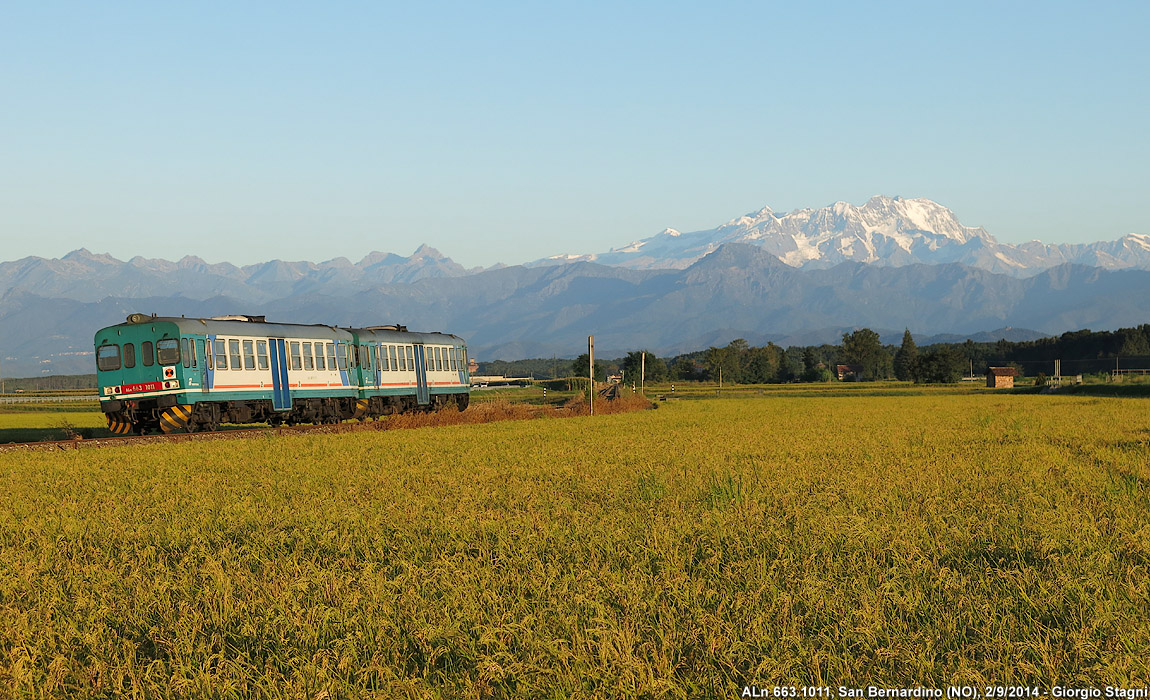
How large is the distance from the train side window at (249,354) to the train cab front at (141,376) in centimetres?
305

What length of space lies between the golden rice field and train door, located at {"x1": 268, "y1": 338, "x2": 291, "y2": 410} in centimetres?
1978

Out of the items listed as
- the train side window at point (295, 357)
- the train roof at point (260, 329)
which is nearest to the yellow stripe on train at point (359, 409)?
the train roof at point (260, 329)

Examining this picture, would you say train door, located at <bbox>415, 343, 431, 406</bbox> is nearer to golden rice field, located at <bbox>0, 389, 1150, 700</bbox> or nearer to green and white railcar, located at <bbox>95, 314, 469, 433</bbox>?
green and white railcar, located at <bbox>95, 314, 469, 433</bbox>

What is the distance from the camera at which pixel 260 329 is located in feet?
118

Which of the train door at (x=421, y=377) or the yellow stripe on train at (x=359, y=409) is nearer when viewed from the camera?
the yellow stripe on train at (x=359, y=409)

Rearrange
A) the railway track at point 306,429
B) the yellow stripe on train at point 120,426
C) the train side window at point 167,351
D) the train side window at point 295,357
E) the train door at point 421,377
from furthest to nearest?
the train door at point 421,377, the train side window at point 295,357, the yellow stripe on train at point 120,426, the train side window at point 167,351, the railway track at point 306,429

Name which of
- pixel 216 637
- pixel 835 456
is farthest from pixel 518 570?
pixel 835 456

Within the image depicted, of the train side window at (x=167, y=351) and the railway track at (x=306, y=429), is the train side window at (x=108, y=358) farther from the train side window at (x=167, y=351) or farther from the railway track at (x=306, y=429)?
the railway track at (x=306, y=429)

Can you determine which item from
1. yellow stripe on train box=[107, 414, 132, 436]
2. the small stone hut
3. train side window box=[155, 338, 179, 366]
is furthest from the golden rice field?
the small stone hut

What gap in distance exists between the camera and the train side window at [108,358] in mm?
33500

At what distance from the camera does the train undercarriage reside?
32719 mm

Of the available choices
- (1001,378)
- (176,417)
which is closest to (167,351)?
(176,417)

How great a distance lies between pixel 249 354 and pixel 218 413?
2.35 metres

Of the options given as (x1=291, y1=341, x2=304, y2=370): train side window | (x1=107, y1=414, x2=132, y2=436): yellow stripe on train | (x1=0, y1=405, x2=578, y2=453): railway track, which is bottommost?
(x1=0, y1=405, x2=578, y2=453): railway track
